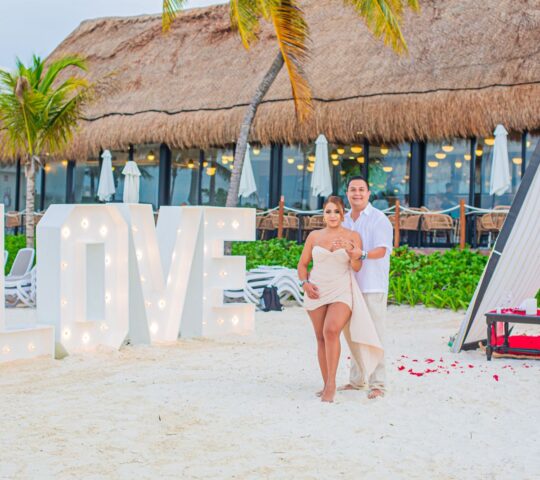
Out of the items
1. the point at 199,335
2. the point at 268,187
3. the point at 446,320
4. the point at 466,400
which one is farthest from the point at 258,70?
the point at 466,400

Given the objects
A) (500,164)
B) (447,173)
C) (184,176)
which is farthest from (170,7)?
(184,176)

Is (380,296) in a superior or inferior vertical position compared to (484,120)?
inferior

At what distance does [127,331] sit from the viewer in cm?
705

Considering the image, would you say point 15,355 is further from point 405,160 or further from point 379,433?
point 405,160

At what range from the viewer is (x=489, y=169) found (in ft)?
50.1

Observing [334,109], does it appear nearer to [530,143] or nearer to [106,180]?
[530,143]

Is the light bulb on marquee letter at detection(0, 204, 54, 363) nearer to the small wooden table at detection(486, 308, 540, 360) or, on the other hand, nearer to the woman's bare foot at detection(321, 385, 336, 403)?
the woman's bare foot at detection(321, 385, 336, 403)

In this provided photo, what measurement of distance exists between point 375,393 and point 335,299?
64cm

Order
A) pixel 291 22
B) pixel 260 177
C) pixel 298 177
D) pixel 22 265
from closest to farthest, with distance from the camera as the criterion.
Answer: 1. pixel 22 265
2. pixel 291 22
3. pixel 298 177
4. pixel 260 177

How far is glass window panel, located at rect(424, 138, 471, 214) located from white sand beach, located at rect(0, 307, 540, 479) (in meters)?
9.05

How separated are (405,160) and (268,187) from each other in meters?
3.16

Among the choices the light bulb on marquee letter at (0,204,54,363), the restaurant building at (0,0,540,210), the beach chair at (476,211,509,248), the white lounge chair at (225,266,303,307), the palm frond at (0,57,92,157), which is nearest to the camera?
the light bulb on marquee letter at (0,204,54,363)

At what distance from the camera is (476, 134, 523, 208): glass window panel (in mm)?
14844

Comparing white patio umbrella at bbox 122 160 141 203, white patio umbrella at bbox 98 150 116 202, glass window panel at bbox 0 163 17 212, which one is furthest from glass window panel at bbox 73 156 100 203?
glass window panel at bbox 0 163 17 212
